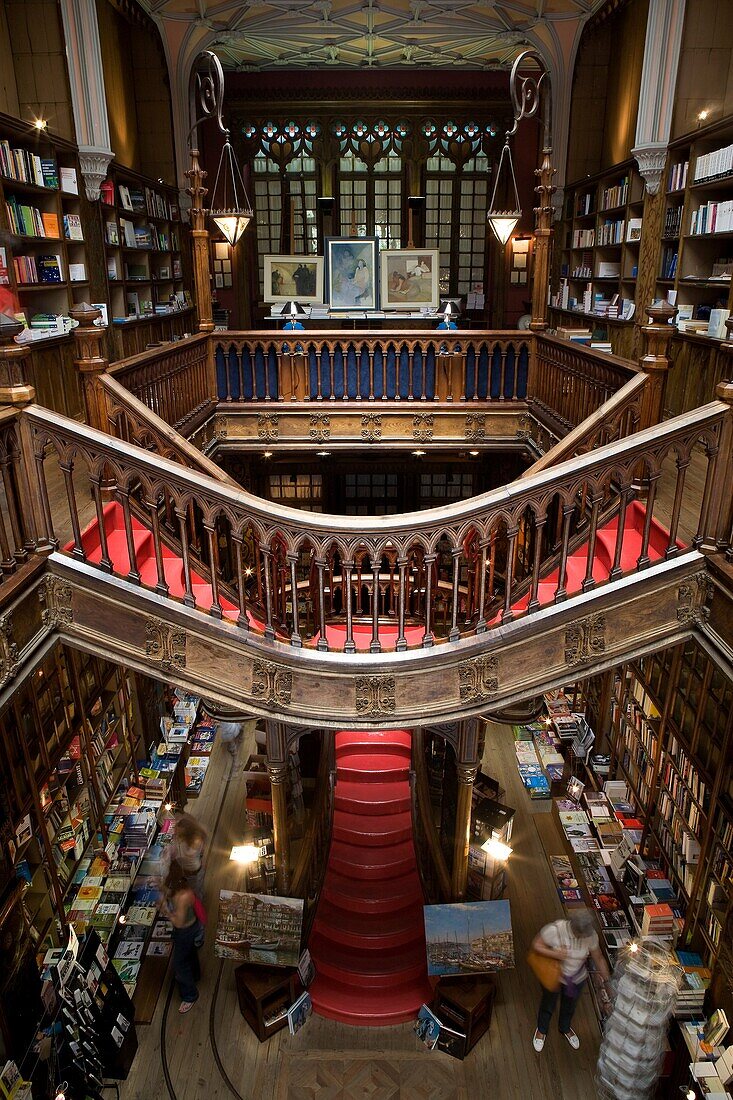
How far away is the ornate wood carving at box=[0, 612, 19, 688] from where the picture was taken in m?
3.04

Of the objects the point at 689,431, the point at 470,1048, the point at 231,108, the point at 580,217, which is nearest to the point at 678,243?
the point at 580,217

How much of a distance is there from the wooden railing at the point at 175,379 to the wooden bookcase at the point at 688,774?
163 inches

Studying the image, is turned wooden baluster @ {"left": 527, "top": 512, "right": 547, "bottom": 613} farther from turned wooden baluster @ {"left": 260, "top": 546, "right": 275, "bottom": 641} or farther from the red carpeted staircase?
the red carpeted staircase

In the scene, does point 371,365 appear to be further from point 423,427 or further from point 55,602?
point 55,602

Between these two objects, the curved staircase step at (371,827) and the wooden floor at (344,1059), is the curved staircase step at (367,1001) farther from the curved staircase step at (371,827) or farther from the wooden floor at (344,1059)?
the curved staircase step at (371,827)

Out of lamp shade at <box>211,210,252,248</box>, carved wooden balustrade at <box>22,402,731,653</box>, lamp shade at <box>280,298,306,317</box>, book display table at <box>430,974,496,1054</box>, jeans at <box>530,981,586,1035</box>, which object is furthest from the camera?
lamp shade at <box>280,298,306,317</box>

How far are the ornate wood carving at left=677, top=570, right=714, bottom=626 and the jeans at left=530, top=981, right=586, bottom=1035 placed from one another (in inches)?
97.9

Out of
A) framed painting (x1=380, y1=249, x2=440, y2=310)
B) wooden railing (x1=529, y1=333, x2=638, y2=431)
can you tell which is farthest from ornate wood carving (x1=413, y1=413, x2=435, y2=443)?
framed painting (x1=380, y1=249, x2=440, y2=310)

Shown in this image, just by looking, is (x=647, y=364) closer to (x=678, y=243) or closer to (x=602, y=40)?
(x=678, y=243)

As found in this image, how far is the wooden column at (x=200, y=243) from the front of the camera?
7.27 meters

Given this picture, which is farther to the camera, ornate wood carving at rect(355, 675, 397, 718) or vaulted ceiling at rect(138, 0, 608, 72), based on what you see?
vaulted ceiling at rect(138, 0, 608, 72)

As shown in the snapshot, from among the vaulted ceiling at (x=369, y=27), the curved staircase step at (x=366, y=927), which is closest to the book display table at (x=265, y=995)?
the curved staircase step at (x=366, y=927)

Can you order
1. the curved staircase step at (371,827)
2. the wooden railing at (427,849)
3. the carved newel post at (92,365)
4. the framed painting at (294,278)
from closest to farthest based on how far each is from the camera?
the carved newel post at (92,365), the wooden railing at (427,849), the curved staircase step at (371,827), the framed painting at (294,278)

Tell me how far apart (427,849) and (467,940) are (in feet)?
2.92
